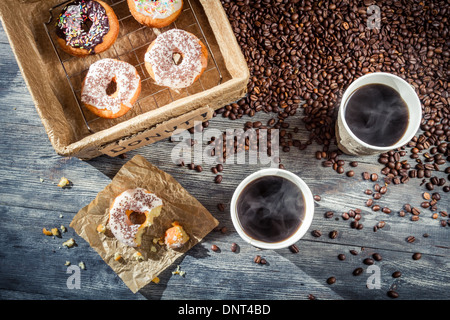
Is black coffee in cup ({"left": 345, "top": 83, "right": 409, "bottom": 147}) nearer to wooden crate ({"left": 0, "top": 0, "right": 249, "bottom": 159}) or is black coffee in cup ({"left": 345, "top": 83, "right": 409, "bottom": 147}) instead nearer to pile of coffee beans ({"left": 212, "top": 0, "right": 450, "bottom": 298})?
pile of coffee beans ({"left": 212, "top": 0, "right": 450, "bottom": 298})

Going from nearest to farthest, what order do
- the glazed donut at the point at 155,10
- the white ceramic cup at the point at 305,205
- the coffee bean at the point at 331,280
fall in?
the white ceramic cup at the point at 305,205 → the glazed donut at the point at 155,10 → the coffee bean at the point at 331,280

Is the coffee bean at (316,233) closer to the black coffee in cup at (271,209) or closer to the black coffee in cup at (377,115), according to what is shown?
the black coffee in cup at (271,209)

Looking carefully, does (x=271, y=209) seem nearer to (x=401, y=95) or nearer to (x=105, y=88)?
(x=401, y=95)

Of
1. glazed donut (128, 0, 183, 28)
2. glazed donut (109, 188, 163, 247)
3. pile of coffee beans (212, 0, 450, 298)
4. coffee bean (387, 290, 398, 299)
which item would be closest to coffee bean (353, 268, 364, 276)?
pile of coffee beans (212, 0, 450, 298)

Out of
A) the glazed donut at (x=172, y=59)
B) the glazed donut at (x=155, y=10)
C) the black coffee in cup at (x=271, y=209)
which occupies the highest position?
the glazed donut at (x=155, y=10)

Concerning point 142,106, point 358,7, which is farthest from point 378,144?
point 142,106

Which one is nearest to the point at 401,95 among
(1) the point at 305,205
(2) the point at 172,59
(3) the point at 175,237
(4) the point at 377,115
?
(4) the point at 377,115

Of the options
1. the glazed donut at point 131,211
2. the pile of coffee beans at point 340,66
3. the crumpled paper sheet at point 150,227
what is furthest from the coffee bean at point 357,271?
the glazed donut at point 131,211
